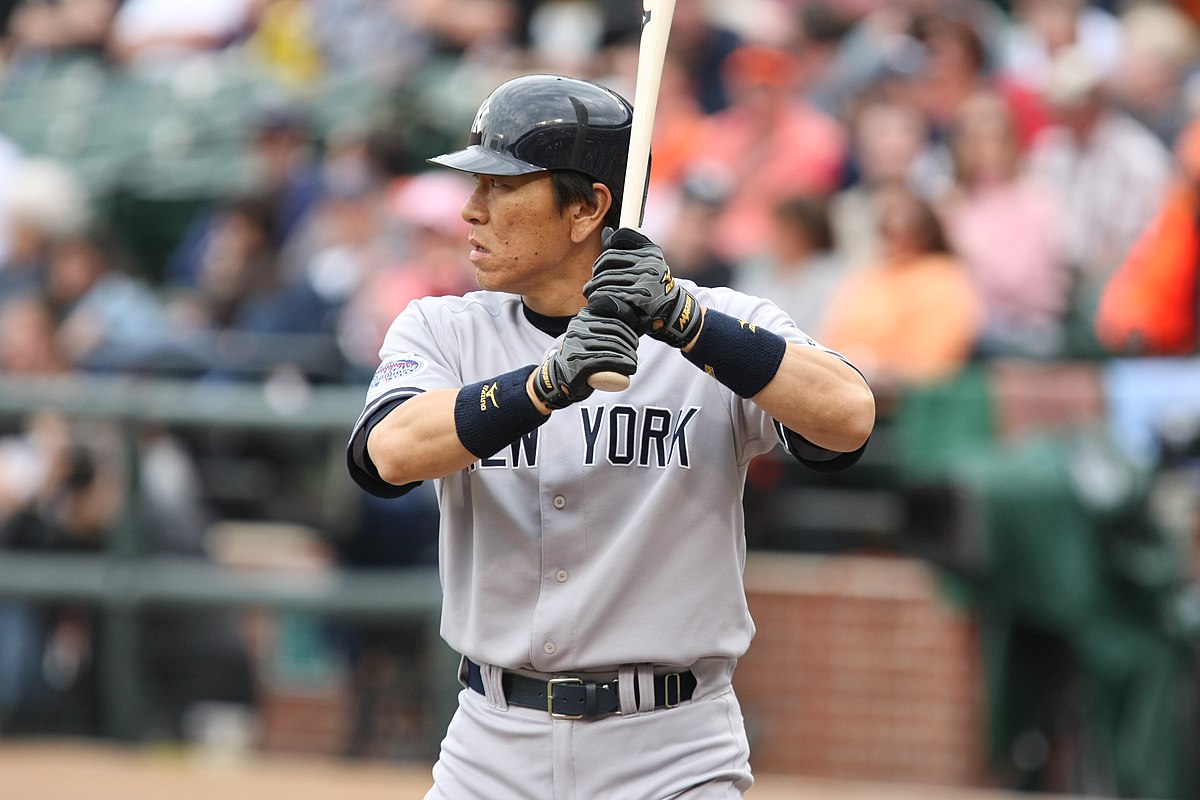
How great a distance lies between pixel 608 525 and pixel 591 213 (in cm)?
53

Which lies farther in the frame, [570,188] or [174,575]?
[174,575]

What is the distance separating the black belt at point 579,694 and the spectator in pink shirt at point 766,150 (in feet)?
15.2

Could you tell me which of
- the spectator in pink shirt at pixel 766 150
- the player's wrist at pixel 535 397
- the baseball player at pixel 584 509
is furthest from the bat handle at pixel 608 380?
the spectator in pink shirt at pixel 766 150

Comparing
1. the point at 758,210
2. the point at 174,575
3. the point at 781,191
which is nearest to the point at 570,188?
the point at 174,575

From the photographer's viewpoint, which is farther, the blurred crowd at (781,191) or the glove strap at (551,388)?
the blurred crowd at (781,191)

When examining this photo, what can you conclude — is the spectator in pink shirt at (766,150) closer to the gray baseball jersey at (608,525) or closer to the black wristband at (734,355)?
the gray baseball jersey at (608,525)

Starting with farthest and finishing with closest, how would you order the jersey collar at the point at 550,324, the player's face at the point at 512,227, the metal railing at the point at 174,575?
1. the metal railing at the point at 174,575
2. the jersey collar at the point at 550,324
3. the player's face at the point at 512,227

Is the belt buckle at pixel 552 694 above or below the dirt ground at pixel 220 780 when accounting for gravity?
above

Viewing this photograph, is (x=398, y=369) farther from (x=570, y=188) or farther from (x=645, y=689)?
(x=645, y=689)

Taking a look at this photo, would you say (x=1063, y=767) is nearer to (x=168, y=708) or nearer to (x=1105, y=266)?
(x=1105, y=266)

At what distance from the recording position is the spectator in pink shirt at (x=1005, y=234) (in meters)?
6.93

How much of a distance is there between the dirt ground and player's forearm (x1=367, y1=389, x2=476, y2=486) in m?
3.57

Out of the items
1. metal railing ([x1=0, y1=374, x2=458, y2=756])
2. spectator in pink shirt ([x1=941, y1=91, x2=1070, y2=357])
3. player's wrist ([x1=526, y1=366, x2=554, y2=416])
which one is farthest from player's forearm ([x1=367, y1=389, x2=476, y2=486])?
spectator in pink shirt ([x1=941, y1=91, x2=1070, y2=357])

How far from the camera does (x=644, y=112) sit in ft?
9.96
